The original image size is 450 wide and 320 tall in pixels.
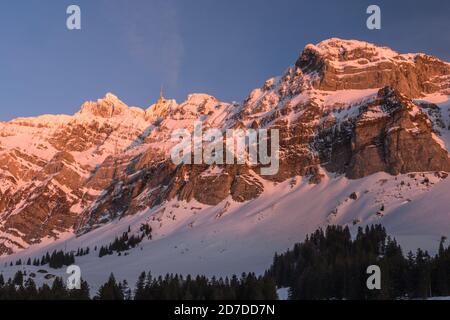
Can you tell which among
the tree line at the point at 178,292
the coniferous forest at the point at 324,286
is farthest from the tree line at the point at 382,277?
the tree line at the point at 178,292

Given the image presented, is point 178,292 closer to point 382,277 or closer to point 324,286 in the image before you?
point 324,286

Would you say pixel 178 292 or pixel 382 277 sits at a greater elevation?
pixel 382 277

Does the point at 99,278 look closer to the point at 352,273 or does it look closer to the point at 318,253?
the point at 318,253

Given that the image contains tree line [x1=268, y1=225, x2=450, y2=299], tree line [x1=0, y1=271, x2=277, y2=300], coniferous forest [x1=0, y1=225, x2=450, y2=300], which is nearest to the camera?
tree line [x1=0, y1=271, x2=277, y2=300]

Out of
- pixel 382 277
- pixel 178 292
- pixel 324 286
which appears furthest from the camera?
pixel 324 286

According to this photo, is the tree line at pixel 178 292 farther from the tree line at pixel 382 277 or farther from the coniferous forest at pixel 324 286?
the tree line at pixel 382 277

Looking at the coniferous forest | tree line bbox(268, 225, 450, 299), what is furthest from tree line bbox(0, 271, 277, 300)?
tree line bbox(268, 225, 450, 299)

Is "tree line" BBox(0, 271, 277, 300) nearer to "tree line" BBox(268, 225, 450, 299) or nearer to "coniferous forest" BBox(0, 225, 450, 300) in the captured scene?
"coniferous forest" BBox(0, 225, 450, 300)

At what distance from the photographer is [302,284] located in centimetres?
12575

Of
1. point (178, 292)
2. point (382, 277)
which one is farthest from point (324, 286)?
point (178, 292)
